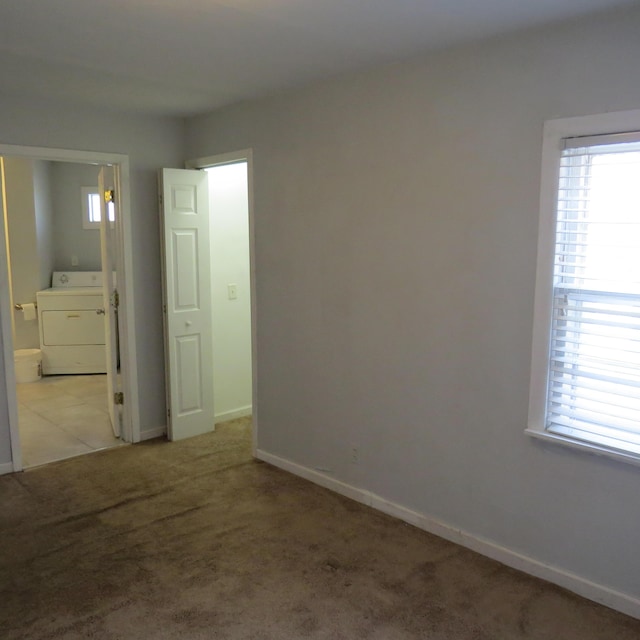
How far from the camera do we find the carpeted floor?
2.34 meters

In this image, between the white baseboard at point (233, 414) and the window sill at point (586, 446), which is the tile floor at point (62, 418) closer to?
the white baseboard at point (233, 414)

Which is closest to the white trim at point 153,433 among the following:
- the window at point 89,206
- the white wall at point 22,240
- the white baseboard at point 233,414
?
the white baseboard at point 233,414

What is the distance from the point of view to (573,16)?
7.46 ft

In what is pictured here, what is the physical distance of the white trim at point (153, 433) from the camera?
447 cm

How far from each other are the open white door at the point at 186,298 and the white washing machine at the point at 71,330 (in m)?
2.40

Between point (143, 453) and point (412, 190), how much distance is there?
2657 millimetres

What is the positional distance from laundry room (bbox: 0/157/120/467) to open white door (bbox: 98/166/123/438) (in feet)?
3.98

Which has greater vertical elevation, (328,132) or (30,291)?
(328,132)

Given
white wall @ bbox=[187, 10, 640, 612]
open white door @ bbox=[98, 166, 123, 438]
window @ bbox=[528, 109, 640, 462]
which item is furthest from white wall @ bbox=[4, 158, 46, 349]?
window @ bbox=[528, 109, 640, 462]

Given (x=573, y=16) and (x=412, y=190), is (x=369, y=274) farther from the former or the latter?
(x=573, y=16)

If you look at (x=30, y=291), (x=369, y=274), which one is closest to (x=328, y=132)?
(x=369, y=274)

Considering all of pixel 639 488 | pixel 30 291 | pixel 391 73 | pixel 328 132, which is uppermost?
pixel 391 73

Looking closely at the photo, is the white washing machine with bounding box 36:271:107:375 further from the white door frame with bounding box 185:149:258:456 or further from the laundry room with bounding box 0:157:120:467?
the white door frame with bounding box 185:149:258:456

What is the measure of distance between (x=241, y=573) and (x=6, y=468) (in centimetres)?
205
